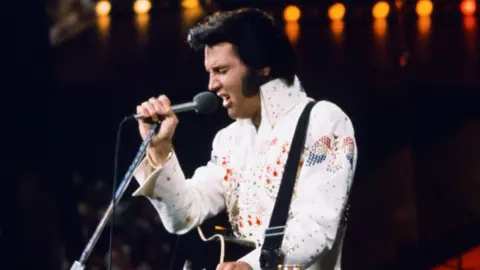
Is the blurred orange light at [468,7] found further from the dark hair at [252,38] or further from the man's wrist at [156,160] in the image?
the man's wrist at [156,160]

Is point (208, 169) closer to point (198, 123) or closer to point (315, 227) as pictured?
point (315, 227)

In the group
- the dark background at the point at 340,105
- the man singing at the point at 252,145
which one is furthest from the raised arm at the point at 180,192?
the dark background at the point at 340,105

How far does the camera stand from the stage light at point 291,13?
4.24 m

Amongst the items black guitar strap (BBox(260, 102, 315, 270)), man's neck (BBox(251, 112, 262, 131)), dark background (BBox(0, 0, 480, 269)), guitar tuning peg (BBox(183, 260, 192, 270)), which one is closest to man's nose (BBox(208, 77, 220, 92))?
man's neck (BBox(251, 112, 262, 131))

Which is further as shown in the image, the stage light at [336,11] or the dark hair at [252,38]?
the stage light at [336,11]

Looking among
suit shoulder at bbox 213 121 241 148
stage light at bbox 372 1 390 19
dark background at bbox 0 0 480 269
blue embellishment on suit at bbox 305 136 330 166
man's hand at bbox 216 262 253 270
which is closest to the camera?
man's hand at bbox 216 262 253 270

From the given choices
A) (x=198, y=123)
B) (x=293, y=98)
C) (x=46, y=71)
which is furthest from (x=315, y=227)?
(x=46, y=71)

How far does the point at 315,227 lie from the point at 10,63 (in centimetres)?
204

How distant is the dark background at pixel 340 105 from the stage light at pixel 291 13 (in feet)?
0.11

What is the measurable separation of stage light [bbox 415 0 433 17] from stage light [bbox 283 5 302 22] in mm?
541

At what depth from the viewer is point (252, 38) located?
97.6 inches

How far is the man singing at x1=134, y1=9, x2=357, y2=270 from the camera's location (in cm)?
232

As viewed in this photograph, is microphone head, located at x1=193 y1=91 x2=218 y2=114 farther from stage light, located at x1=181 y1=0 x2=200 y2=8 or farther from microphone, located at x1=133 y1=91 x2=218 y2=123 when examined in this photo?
stage light, located at x1=181 y1=0 x2=200 y2=8

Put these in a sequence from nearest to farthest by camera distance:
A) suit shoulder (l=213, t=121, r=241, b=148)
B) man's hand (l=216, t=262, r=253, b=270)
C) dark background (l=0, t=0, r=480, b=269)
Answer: man's hand (l=216, t=262, r=253, b=270) < suit shoulder (l=213, t=121, r=241, b=148) < dark background (l=0, t=0, r=480, b=269)
